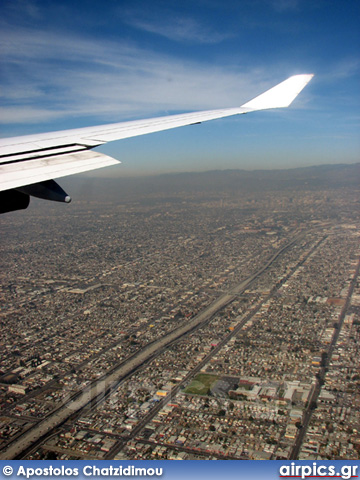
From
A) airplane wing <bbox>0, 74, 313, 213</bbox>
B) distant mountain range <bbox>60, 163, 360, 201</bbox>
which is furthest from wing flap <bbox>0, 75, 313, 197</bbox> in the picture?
distant mountain range <bbox>60, 163, 360, 201</bbox>

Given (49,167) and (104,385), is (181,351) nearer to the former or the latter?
(104,385)

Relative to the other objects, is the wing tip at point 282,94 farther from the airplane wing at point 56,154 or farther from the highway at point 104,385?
the highway at point 104,385

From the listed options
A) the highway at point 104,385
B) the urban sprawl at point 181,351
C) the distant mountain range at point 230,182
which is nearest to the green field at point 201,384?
the urban sprawl at point 181,351

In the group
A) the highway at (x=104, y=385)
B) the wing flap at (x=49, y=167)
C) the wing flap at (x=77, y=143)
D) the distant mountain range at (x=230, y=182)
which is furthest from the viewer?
the distant mountain range at (x=230, y=182)

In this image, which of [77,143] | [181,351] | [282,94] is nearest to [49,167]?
[77,143]

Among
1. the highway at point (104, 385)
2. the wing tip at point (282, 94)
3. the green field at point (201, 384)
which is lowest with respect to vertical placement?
the green field at point (201, 384)
